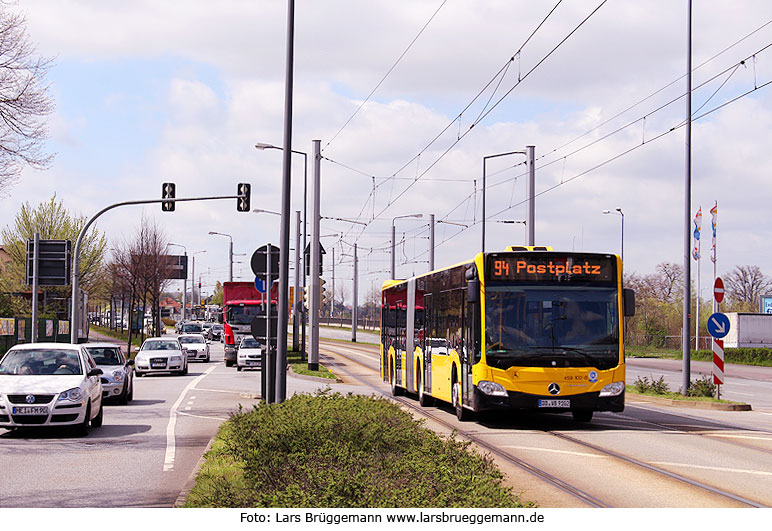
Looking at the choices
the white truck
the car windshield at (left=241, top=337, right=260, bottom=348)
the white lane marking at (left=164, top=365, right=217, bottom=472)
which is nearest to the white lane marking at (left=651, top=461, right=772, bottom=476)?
the white lane marking at (left=164, top=365, right=217, bottom=472)

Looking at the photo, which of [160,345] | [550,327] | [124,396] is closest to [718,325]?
[550,327]

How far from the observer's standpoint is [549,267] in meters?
17.6

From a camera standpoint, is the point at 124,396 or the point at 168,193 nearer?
the point at 124,396

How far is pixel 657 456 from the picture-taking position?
13531 millimetres

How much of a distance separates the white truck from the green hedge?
Result: 190 ft

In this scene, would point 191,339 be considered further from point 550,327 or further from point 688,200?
point 550,327

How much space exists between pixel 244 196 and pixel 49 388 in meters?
16.9

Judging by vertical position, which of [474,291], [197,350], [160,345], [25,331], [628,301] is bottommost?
[197,350]

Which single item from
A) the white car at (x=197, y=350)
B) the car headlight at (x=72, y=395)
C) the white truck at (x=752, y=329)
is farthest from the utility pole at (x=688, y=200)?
the white truck at (x=752, y=329)

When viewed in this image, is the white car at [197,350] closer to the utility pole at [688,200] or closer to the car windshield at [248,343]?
the car windshield at [248,343]
